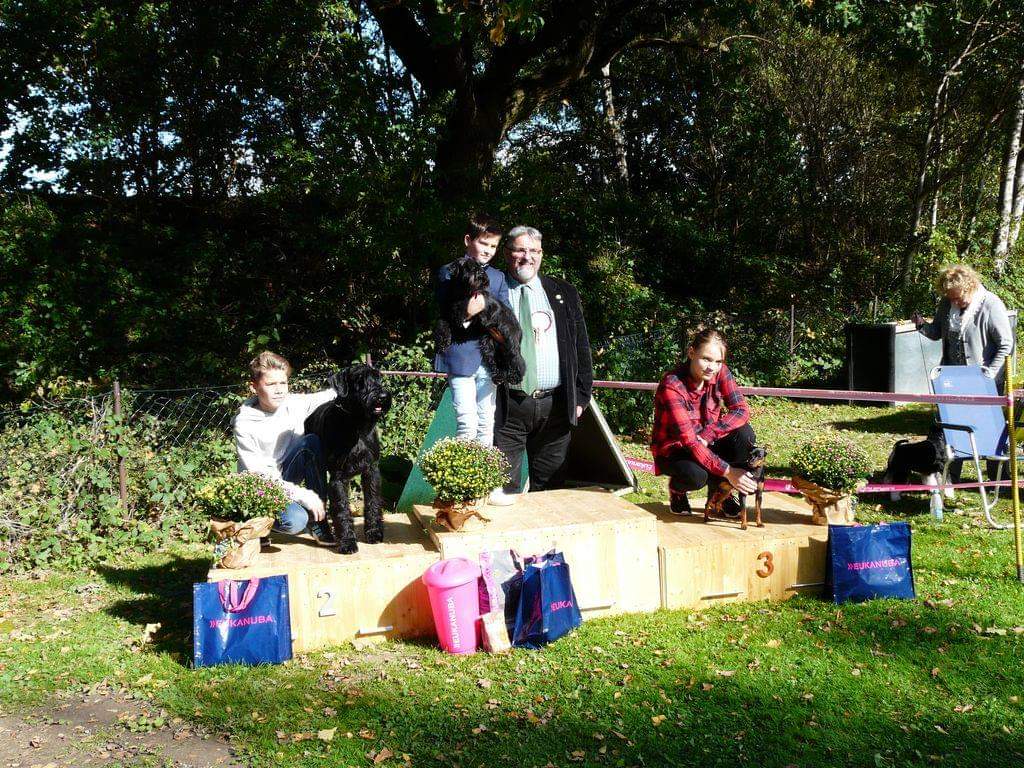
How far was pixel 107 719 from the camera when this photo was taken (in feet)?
11.2

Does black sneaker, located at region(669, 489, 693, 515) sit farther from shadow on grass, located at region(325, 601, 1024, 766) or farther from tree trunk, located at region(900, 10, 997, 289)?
tree trunk, located at region(900, 10, 997, 289)

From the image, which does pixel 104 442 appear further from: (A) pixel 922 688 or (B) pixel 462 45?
(B) pixel 462 45

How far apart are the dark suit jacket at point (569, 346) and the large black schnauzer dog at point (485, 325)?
8.6 inches

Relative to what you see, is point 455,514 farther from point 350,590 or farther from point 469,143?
point 469,143

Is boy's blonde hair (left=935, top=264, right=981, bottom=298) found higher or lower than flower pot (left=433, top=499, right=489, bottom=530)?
higher

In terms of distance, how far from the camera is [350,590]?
4020 millimetres

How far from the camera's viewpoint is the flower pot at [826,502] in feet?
14.9

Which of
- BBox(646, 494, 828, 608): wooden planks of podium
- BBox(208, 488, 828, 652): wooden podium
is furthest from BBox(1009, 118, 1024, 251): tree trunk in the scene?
BBox(646, 494, 828, 608): wooden planks of podium

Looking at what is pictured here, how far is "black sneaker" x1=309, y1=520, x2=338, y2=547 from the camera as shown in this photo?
4.29m

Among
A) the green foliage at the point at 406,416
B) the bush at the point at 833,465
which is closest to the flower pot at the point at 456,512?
the bush at the point at 833,465

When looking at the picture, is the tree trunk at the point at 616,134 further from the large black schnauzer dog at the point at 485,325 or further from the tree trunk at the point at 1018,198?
the large black schnauzer dog at the point at 485,325

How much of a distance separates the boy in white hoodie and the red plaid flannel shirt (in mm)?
1893

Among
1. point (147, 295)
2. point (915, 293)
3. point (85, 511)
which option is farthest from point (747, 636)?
point (915, 293)

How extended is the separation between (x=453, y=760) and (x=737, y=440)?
258cm
